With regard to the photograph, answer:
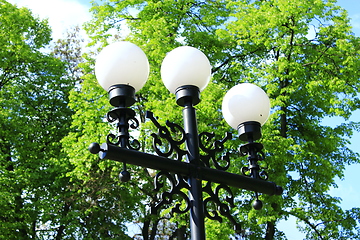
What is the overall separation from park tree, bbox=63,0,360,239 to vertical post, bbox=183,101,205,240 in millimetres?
8606

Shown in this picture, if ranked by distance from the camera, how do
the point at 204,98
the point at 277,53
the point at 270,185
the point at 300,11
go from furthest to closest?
the point at 277,53
the point at 300,11
the point at 204,98
the point at 270,185

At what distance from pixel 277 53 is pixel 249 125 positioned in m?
11.1

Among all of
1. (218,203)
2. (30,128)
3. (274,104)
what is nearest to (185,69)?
(218,203)

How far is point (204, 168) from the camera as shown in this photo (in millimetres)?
3529

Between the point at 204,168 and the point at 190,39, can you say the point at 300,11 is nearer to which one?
the point at 190,39

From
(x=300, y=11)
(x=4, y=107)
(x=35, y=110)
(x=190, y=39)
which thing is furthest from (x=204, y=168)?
(x=35, y=110)

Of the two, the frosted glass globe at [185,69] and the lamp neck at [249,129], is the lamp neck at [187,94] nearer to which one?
the frosted glass globe at [185,69]

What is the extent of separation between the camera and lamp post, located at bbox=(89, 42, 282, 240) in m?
3.35

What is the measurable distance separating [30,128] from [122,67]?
13.7 meters

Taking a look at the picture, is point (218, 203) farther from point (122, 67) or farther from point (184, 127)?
point (122, 67)

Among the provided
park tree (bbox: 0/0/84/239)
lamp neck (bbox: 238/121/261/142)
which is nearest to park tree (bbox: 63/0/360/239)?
park tree (bbox: 0/0/84/239)

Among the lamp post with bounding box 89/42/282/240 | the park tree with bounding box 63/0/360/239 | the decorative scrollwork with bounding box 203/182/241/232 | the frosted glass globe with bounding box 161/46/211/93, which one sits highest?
the park tree with bounding box 63/0/360/239

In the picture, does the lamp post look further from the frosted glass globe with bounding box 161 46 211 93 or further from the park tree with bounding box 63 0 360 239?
the park tree with bounding box 63 0 360 239

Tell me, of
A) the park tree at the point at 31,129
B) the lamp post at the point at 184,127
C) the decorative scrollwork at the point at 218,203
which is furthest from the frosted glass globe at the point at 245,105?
the park tree at the point at 31,129
